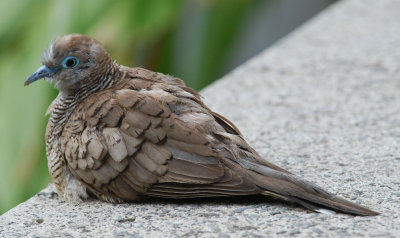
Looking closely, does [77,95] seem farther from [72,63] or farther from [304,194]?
[304,194]

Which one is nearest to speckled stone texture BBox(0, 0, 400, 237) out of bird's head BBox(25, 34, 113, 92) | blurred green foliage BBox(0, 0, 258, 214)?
bird's head BBox(25, 34, 113, 92)

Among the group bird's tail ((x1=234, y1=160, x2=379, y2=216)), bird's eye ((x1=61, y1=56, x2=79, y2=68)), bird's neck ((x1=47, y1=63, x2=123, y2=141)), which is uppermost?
bird's eye ((x1=61, y1=56, x2=79, y2=68))

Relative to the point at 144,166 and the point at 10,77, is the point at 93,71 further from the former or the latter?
the point at 10,77

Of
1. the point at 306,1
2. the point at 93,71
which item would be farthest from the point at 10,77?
the point at 306,1

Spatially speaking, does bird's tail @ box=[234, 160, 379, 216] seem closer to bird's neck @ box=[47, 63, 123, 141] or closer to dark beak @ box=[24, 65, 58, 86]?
bird's neck @ box=[47, 63, 123, 141]

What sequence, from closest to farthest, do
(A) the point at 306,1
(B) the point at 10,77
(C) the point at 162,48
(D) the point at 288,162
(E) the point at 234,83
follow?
1. (D) the point at 288,162
2. (E) the point at 234,83
3. (B) the point at 10,77
4. (C) the point at 162,48
5. (A) the point at 306,1

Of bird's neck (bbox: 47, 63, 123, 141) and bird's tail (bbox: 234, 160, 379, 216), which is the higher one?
bird's neck (bbox: 47, 63, 123, 141)
